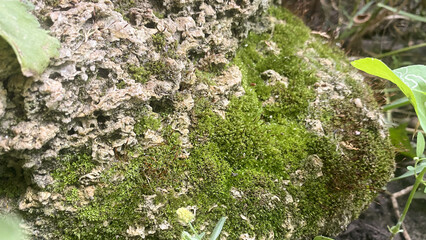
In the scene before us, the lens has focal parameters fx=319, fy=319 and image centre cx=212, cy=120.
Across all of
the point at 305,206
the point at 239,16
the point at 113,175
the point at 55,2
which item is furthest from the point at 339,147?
the point at 55,2

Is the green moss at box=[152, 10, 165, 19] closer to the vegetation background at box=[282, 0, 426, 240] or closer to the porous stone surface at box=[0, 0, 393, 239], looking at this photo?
the porous stone surface at box=[0, 0, 393, 239]

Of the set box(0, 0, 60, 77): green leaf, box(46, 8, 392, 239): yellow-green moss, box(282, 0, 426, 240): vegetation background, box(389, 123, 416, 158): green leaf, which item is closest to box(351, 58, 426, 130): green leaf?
box(46, 8, 392, 239): yellow-green moss

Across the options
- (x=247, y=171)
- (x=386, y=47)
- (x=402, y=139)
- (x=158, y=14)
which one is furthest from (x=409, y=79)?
(x=386, y=47)

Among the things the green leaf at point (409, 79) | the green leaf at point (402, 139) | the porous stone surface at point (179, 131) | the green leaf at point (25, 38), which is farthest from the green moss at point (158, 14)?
the green leaf at point (402, 139)

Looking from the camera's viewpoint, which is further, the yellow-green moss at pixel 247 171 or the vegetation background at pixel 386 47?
the vegetation background at pixel 386 47

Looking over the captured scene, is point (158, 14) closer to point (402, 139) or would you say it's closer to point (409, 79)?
point (409, 79)

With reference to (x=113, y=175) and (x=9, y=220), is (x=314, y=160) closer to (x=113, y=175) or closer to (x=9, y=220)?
(x=113, y=175)

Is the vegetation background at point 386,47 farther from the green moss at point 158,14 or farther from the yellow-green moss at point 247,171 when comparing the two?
the green moss at point 158,14
